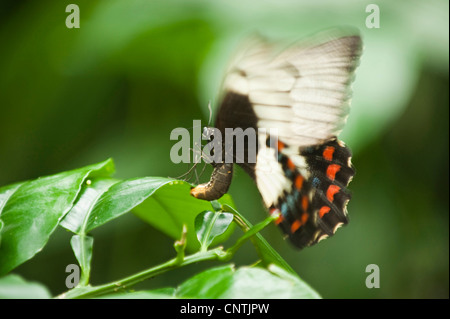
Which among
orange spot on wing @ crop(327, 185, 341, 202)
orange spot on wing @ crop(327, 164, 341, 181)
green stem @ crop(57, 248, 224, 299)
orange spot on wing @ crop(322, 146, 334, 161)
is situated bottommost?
green stem @ crop(57, 248, 224, 299)

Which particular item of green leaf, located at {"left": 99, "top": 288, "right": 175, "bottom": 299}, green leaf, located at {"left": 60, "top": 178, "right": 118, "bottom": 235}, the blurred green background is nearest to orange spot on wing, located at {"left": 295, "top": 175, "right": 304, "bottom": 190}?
green leaf, located at {"left": 60, "top": 178, "right": 118, "bottom": 235}

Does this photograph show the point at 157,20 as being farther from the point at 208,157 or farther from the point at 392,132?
the point at 392,132

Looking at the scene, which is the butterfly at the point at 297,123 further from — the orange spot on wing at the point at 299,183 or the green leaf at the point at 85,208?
the green leaf at the point at 85,208

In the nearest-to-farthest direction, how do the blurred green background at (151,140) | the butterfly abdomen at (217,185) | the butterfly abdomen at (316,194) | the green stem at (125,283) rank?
the green stem at (125,283)
the butterfly abdomen at (217,185)
the butterfly abdomen at (316,194)
the blurred green background at (151,140)

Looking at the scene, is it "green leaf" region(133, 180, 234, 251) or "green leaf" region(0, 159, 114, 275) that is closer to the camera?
"green leaf" region(0, 159, 114, 275)

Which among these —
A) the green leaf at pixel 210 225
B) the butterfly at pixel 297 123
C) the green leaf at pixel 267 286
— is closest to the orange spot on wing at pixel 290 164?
the butterfly at pixel 297 123

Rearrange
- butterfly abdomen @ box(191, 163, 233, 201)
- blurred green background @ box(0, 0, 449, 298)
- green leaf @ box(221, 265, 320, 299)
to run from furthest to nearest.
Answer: blurred green background @ box(0, 0, 449, 298) → butterfly abdomen @ box(191, 163, 233, 201) → green leaf @ box(221, 265, 320, 299)

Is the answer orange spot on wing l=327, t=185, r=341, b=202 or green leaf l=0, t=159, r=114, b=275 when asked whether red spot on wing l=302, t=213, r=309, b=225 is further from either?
green leaf l=0, t=159, r=114, b=275
